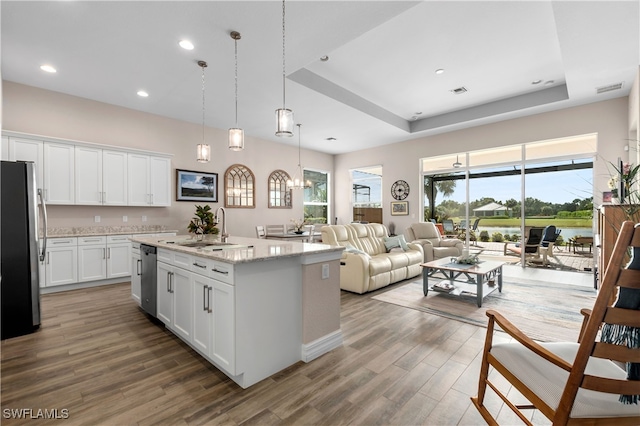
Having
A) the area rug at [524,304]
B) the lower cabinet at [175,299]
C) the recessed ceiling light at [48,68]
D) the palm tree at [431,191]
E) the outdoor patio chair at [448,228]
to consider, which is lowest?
the area rug at [524,304]

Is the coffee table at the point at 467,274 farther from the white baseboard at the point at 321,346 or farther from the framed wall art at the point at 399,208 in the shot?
the framed wall art at the point at 399,208

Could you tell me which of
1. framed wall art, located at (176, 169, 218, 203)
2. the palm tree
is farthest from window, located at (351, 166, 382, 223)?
framed wall art, located at (176, 169, 218, 203)

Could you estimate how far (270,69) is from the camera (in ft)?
12.8

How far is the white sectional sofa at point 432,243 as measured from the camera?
19.9ft

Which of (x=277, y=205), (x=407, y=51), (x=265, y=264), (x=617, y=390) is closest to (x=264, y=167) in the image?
(x=277, y=205)

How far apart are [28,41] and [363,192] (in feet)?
25.3

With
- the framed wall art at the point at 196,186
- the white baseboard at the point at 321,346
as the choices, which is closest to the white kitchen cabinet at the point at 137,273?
the white baseboard at the point at 321,346

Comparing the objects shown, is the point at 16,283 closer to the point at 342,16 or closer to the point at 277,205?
the point at 342,16

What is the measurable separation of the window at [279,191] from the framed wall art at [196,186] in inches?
64.3

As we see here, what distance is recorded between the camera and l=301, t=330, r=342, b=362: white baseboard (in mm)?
2373

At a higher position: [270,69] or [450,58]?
[450,58]

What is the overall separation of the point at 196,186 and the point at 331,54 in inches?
158

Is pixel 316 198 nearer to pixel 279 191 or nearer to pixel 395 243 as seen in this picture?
pixel 279 191

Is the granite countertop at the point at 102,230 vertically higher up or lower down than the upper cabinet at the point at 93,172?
lower down
